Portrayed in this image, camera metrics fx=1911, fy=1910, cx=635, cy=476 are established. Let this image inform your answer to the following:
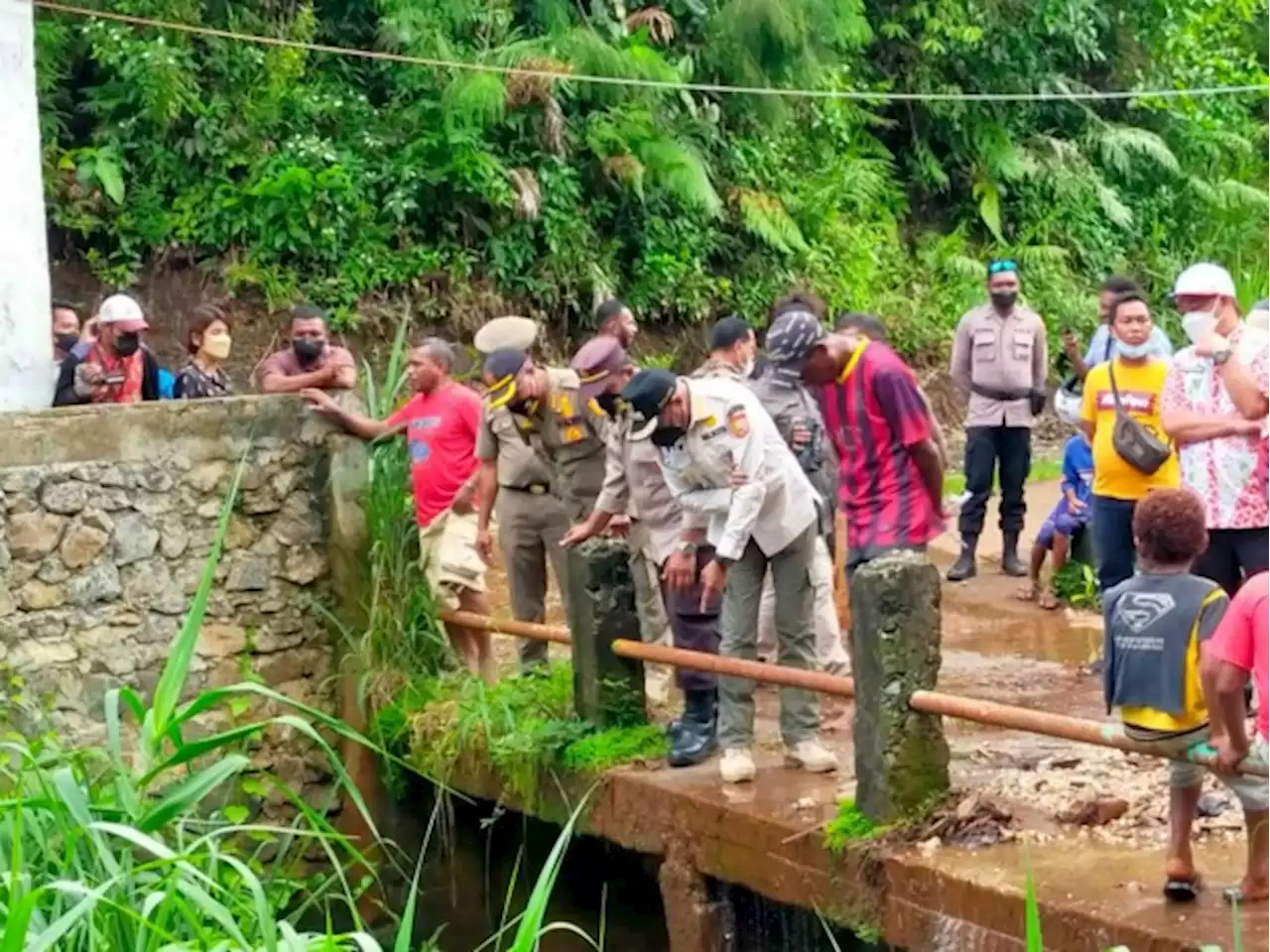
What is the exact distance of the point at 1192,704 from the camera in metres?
4.89

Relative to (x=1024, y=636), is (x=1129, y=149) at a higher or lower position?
higher

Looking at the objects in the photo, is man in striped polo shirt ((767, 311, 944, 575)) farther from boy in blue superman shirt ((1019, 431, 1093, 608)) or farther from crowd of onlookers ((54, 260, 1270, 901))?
boy in blue superman shirt ((1019, 431, 1093, 608))

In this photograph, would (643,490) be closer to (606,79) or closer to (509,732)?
(509,732)

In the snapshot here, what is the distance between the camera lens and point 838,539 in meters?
9.10

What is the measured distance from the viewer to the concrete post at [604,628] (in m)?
7.27

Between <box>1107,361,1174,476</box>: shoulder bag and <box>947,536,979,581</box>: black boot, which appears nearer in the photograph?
<box>1107,361,1174,476</box>: shoulder bag

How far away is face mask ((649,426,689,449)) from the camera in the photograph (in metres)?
A: 6.41

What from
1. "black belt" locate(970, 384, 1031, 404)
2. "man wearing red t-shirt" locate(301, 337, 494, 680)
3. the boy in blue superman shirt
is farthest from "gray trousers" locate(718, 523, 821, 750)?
"black belt" locate(970, 384, 1031, 404)

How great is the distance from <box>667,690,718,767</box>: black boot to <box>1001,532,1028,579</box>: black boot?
3.83 metres

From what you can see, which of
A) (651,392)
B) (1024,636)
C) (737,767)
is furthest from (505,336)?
(1024,636)

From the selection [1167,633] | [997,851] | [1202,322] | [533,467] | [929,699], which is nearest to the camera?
[1167,633]

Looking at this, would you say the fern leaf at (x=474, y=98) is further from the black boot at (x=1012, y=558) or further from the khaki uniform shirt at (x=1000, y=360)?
the black boot at (x=1012, y=558)

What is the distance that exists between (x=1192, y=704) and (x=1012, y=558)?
5656 mm

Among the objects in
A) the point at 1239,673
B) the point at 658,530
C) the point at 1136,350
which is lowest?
the point at 1239,673
